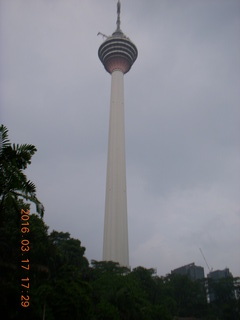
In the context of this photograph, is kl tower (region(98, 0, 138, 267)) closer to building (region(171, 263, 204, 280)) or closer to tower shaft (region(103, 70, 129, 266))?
tower shaft (region(103, 70, 129, 266))

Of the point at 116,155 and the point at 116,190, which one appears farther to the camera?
the point at 116,155

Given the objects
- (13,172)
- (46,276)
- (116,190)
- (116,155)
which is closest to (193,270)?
(116,190)

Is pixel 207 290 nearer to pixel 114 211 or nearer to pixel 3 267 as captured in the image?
pixel 114 211

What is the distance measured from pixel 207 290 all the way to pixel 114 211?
95.1 ft

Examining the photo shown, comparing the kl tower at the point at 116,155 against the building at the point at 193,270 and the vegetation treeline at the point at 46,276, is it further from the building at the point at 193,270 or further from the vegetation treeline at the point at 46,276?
the building at the point at 193,270

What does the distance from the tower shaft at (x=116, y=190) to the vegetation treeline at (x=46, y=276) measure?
14.1m

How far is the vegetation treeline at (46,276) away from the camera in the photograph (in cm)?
1570

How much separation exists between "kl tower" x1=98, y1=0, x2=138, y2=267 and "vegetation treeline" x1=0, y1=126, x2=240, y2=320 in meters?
14.6

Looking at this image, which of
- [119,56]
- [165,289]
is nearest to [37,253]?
[165,289]

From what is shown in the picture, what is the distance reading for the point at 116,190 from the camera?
8450 centimetres

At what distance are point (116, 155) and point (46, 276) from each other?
194 feet

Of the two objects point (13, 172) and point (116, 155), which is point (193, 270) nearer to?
point (116, 155)

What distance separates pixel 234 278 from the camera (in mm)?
83625

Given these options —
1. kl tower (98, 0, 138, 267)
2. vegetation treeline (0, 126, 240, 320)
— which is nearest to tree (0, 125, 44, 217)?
vegetation treeline (0, 126, 240, 320)
